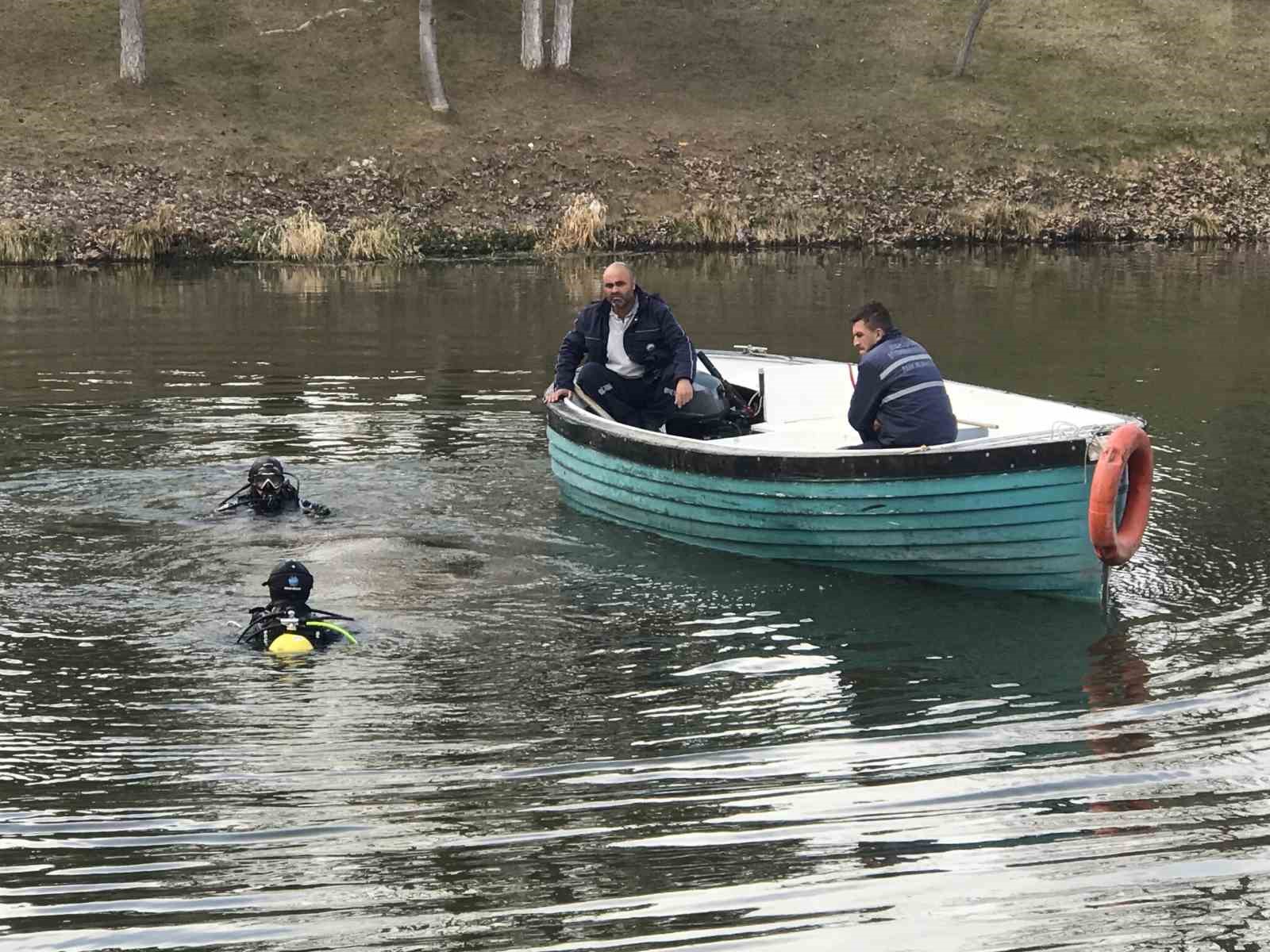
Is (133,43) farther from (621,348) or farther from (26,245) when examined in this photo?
(621,348)

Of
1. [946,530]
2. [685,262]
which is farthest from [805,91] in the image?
[946,530]

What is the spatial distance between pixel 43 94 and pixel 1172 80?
107 ft

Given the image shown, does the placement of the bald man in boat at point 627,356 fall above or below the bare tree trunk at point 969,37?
below

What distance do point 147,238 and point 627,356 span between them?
26708 mm

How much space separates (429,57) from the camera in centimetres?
4884

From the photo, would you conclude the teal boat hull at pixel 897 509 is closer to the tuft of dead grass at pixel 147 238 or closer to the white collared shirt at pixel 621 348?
the white collared shirt at pixel 621 348

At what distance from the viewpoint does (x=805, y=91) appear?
5159 centimetres

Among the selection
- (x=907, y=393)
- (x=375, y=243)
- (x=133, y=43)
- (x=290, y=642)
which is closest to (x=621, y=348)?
(x=907, y=393)

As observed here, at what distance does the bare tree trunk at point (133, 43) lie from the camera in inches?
1842

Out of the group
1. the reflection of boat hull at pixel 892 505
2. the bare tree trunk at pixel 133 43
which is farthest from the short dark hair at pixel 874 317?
the bare tree trunk at pixel 133 43

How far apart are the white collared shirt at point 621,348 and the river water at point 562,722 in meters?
1.36

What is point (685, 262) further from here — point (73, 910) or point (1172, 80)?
point (73, 910)

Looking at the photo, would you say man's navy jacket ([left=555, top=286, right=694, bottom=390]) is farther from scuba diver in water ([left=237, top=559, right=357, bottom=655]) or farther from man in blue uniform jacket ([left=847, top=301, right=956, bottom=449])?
scuba diver in water ([left=237, top=559, right=357, bottom=655])

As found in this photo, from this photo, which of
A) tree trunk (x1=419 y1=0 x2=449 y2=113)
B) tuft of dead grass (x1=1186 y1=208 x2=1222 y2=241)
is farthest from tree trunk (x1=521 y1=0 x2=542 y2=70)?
tuft of dead grass (x1=1186 y1=208 x2=1222 y2=241)
